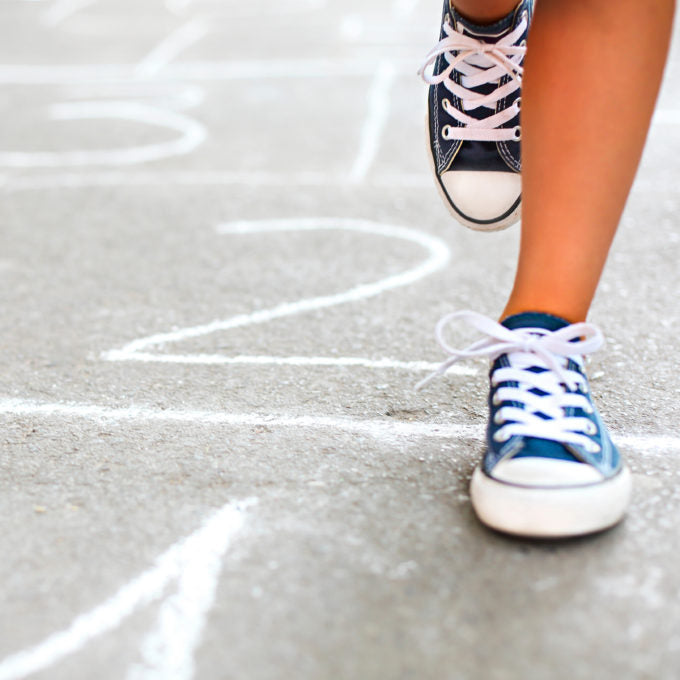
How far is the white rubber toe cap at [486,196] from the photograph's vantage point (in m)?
2.01

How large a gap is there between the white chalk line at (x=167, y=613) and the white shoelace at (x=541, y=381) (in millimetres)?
485

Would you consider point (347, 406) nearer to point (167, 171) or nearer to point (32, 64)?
point (167, 171)

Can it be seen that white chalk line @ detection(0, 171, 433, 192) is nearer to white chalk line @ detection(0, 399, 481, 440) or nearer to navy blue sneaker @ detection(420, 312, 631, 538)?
white chalk line @ detection(0, 399, 481, 440)

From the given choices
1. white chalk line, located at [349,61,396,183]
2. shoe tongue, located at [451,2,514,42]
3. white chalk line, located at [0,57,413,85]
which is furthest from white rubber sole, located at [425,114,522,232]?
white chalk line, located at [0,57,413,85]

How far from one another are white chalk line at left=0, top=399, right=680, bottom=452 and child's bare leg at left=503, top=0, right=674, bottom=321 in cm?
31

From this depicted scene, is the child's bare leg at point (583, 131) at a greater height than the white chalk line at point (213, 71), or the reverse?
the child's bare leg at point (583, 131)

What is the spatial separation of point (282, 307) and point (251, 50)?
4.90 meters

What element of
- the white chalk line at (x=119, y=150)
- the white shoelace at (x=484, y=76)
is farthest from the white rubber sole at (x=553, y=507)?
the white chalk line at (x=119, y=150)

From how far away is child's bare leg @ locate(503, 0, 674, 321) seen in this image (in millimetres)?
1484

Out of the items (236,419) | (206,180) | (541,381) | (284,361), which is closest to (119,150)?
(206,180)

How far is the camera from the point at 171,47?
696cm

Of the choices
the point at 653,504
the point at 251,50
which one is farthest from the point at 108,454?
the point at 251,50

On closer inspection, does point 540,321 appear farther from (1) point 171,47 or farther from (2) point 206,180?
(1) point 171,47

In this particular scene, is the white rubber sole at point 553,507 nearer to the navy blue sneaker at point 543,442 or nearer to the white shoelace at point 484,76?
the navy blue sneaker at point 543,442
